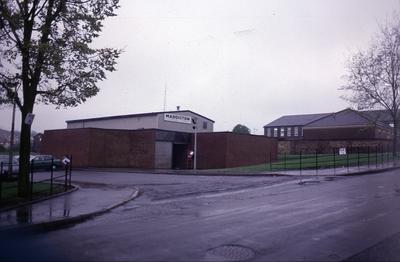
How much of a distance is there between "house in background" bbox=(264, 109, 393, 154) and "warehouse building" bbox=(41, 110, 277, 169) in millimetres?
9096

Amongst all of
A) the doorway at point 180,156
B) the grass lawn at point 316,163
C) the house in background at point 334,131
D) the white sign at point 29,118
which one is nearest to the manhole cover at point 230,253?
the white sign at point 29,118

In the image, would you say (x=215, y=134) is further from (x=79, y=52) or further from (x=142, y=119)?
(x=79, y=52)

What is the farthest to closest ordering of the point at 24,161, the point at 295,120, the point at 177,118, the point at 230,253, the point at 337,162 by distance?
the point at 295,120
the point at 177,118
the point at 337,162
the point at 24,161
the point at 230,253

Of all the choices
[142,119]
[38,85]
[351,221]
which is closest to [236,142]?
[142,119]

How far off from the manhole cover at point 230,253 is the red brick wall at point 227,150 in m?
39.6

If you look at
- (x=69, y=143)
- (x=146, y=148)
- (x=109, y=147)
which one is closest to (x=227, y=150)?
(x=146, y=148)

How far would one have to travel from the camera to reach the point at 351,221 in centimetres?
1107

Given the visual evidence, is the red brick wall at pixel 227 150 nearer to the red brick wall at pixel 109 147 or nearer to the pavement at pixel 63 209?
the red brick wall at pixel 109 147

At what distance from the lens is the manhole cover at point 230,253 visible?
7.68m

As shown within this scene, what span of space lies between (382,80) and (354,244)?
40.0 metres

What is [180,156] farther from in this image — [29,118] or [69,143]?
[29,118]

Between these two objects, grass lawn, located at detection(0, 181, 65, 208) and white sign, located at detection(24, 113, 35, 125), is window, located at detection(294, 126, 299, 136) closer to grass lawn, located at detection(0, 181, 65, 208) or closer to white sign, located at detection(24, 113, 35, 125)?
grass lawn, located at detection(0, 181, 65, 208)

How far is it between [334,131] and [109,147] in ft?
134

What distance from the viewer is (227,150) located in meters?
48.2
